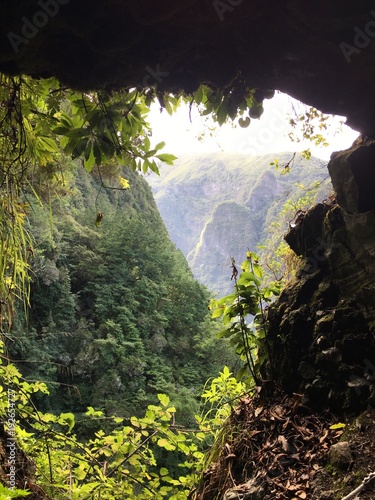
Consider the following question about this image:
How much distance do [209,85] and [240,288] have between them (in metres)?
1.38

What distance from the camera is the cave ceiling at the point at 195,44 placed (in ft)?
5.01

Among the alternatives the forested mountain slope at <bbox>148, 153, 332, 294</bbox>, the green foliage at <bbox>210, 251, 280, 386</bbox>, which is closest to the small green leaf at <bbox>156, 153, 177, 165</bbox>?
the green foliage at <bbox>210, 251, 280, 386</bbox>

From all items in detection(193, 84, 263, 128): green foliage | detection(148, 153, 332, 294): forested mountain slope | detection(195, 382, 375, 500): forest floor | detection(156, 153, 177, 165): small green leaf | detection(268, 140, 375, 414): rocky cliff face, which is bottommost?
detection(195, 382, 375, 500): forest floor

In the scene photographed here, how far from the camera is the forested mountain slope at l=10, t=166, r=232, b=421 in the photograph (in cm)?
1492

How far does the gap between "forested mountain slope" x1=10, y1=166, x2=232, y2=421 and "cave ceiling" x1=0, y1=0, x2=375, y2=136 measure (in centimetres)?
1130

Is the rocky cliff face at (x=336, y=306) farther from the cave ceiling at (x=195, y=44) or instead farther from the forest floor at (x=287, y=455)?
the cave ceiling at (x=195, y=44)

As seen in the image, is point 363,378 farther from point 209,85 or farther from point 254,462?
→ point 209,85

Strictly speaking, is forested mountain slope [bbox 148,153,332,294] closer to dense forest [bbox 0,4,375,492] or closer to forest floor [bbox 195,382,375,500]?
dense forest [bbox 0,4,375,492]

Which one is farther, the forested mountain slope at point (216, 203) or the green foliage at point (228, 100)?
the forested mountain slope at point (216, 203)

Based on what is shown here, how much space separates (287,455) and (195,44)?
209cm

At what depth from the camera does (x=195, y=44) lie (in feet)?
5.56

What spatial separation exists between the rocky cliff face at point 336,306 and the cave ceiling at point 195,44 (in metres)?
0.55

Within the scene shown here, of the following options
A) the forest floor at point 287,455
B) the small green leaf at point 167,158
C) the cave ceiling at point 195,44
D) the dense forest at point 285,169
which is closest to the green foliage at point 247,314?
the dense forest at point 285,169

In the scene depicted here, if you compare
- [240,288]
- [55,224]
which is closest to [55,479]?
[240,288]
